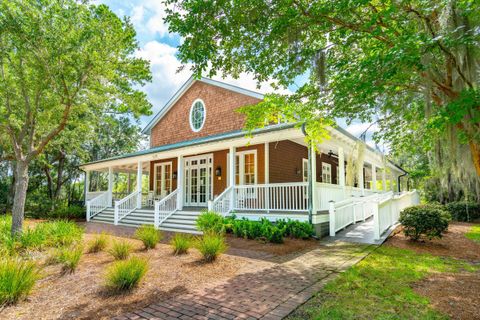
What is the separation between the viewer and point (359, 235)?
8.72 meters

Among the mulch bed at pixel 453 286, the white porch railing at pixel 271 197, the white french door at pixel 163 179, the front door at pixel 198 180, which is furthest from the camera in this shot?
the white french door at pixel 163 179

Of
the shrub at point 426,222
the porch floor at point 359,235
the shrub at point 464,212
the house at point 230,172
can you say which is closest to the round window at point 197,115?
the house at point 230,172

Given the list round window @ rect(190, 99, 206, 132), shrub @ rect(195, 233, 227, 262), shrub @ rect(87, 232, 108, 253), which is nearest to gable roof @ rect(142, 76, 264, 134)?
round window @ rect(190, 99, 206, 132)

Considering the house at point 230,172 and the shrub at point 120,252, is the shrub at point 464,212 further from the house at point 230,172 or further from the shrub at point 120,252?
the shrub at point 120,252

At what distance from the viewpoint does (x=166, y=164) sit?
15.6m

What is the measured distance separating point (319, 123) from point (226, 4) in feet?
12.3

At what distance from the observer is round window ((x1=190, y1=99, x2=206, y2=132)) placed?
15344 mm

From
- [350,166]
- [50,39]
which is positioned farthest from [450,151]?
[50,39]

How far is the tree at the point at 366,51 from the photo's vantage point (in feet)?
12.6

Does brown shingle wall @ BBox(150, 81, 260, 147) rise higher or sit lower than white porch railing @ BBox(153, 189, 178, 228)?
higher

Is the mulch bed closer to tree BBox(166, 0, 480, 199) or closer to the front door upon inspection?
tree BBox(166, 0, 480, 199)

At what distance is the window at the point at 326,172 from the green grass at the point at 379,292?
29.5 ft

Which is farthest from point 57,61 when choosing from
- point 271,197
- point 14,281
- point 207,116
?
point 207,116

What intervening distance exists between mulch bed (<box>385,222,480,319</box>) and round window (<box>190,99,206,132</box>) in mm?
10752
